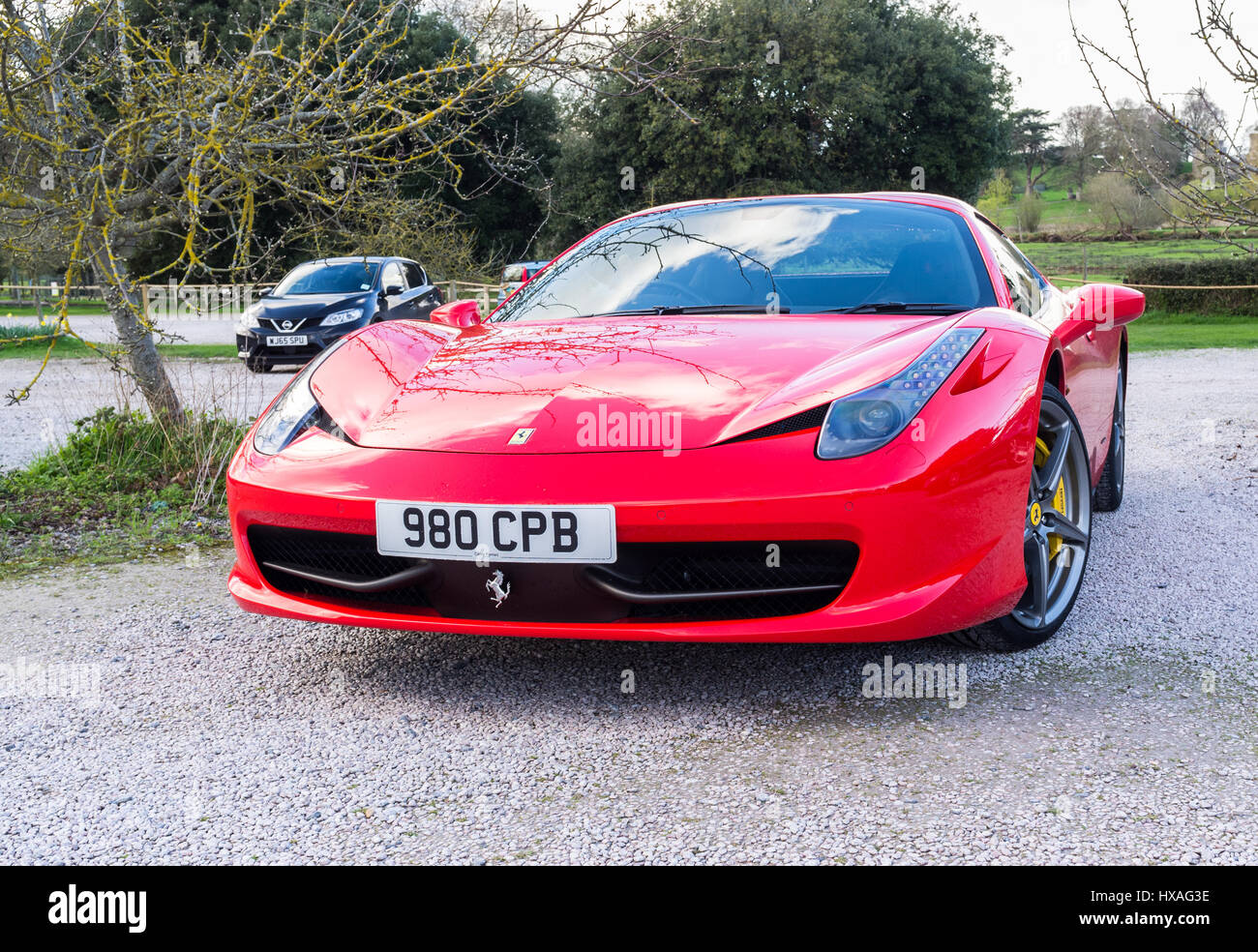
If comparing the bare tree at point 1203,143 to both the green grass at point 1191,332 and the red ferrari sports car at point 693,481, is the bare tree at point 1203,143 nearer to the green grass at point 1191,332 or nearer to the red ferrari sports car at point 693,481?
the red ferrari sports car at point 693,481

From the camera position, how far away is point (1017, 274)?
3836 mm

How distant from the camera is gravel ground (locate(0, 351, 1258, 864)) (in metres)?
2.03

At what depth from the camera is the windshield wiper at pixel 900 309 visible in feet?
10.3

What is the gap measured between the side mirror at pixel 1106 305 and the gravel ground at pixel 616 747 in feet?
3.11

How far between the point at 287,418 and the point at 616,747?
1289mm

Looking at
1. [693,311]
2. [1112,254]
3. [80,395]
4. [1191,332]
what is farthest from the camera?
[1112,254]

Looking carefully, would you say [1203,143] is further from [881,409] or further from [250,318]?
[250,318]

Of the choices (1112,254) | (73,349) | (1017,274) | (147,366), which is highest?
(1112,254)

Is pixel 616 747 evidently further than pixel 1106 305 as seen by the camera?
No

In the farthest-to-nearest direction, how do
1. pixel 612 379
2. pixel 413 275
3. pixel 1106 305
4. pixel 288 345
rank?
1. pixel 413 275
2. pixel 288 345
3. pixel 1106 305
4. pixel 612 379
